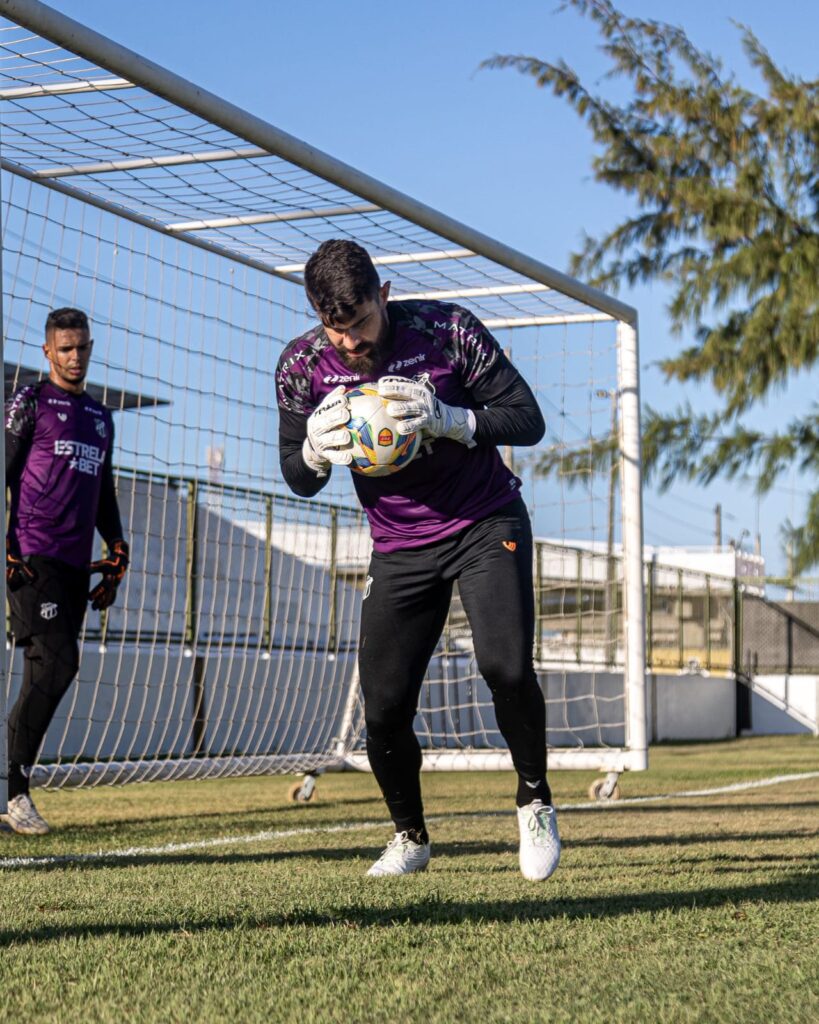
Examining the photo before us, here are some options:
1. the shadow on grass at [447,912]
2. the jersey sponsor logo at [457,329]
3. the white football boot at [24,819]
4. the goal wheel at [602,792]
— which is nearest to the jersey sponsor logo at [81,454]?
the white football boot at [24,819]

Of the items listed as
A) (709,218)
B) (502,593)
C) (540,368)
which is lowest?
(502,593)

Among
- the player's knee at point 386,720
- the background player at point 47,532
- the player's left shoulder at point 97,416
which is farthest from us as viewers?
the player's left shoulder at point 97,416

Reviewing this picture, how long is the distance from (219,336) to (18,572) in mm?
2620

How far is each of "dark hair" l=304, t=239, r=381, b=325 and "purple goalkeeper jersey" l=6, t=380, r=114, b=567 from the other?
2.74 metres

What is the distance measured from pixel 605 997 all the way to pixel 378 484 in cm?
217

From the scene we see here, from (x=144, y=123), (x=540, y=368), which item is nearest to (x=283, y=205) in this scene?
(x=144, y=123)

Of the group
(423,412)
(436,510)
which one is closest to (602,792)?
(436,510)

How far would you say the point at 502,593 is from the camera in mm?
4484

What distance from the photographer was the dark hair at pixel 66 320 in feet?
21.4

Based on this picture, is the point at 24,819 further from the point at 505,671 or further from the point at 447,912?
the point at 447,912

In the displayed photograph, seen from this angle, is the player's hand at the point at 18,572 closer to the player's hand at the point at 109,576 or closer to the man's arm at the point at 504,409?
the player's hand at the point at 109,576

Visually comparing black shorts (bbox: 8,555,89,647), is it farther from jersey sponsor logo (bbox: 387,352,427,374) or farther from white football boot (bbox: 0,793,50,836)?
jersey sponsor logo (bbox: 387,352,427,374)

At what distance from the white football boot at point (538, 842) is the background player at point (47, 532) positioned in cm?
285

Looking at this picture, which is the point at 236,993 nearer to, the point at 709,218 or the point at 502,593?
the point at 502,593
